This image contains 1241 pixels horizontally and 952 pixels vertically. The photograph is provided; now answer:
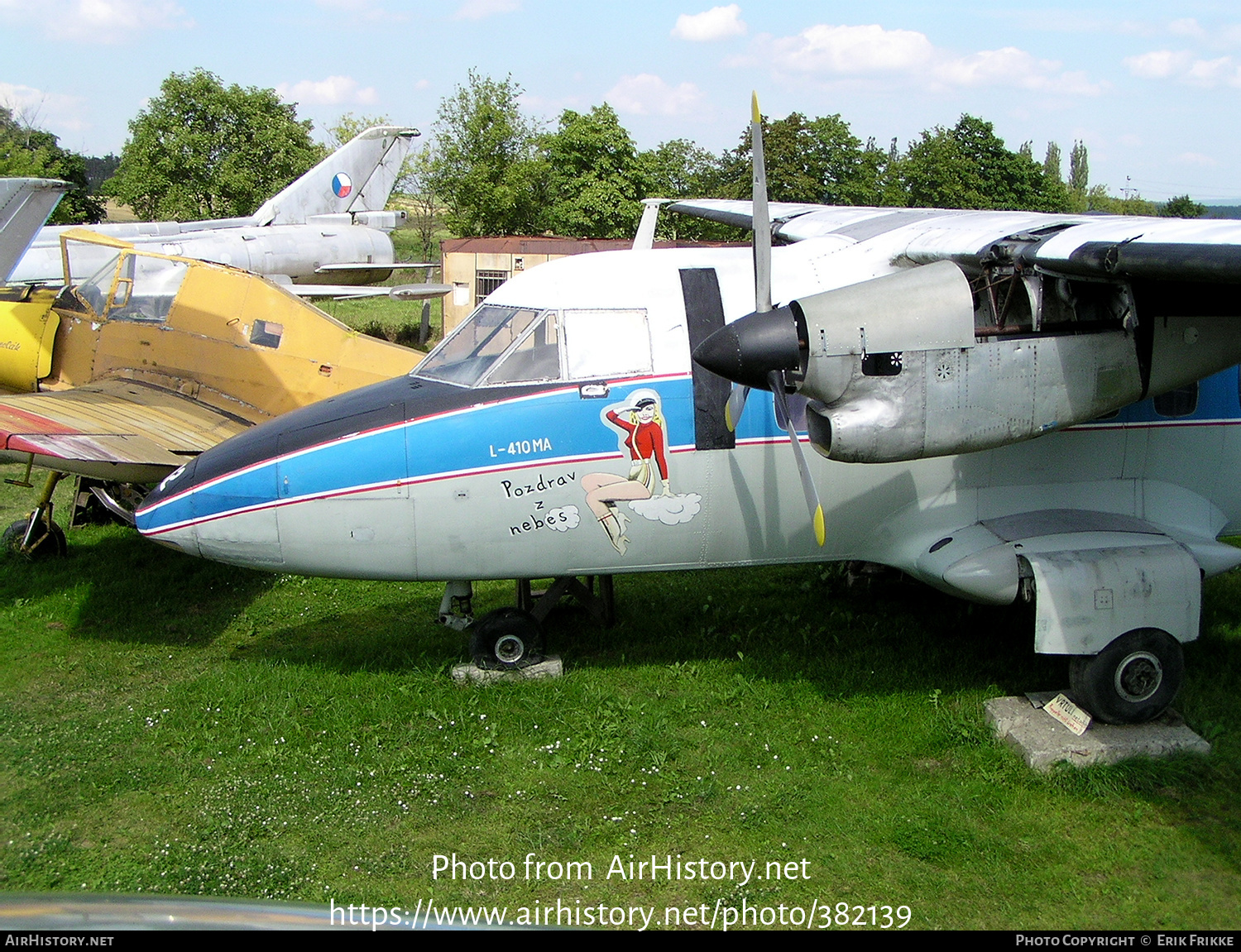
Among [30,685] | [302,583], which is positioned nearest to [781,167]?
[302,583]

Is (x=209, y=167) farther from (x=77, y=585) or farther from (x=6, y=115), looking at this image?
(x=77, y=585)

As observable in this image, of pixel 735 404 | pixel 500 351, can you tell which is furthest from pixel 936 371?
pixel 500 351

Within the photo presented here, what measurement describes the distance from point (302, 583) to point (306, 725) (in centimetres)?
370

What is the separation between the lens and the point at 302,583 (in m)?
11.0

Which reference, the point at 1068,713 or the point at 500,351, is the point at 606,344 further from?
the point at 1068,713

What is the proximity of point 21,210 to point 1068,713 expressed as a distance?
11689 mm

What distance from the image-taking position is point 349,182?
31.8 meters

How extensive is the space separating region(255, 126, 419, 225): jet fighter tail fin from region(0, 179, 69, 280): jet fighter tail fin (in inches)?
743

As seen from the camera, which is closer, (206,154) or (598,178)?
(598,178)

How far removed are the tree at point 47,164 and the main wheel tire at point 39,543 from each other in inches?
1232

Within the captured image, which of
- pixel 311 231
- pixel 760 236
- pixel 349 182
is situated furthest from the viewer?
pixel 349 182

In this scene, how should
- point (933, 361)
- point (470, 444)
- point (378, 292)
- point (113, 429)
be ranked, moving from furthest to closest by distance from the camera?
point (378, 292), point (113, 429), point (470, 444), point (933, 361)

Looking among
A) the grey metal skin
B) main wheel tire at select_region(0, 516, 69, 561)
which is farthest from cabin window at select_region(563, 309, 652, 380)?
the grey metal skin

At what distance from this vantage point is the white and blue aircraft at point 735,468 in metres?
6.80
